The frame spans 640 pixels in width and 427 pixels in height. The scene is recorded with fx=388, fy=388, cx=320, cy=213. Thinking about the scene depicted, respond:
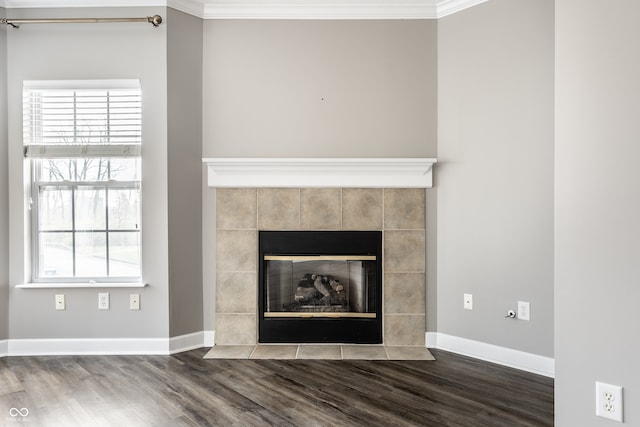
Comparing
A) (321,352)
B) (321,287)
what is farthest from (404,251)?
(321,352)

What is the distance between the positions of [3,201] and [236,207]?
Result: 5.55 feet

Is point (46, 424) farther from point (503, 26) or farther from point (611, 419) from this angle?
point (503, 26)

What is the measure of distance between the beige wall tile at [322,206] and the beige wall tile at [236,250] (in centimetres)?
47

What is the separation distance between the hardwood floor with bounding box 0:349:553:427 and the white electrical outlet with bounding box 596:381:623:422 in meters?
0.52

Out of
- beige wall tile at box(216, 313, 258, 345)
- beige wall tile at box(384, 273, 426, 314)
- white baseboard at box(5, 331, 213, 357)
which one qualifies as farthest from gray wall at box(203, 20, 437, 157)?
white baseboard at box(5, 331, 213, 357)

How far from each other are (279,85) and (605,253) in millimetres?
2398

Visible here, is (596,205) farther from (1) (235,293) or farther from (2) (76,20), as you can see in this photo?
(2) (76,20)

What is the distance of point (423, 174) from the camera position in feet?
9.71

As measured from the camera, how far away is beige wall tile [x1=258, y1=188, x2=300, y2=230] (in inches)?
120

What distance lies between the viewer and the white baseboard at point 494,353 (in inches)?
100

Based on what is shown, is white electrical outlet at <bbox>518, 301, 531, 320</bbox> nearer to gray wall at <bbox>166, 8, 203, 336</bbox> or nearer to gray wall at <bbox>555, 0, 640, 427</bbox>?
gray wall at <bbox>555, 0, 640, 427</bbox>

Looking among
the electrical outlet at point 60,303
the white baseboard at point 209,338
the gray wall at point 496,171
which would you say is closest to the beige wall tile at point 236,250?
the white baseboard at point 209,338

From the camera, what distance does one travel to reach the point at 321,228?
3.04 meters

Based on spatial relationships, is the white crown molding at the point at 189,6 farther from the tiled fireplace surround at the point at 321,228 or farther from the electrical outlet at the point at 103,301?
the electrical outlet at the point at 103,301
